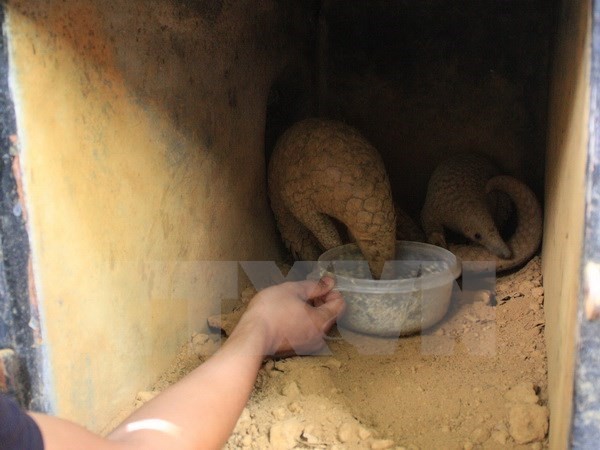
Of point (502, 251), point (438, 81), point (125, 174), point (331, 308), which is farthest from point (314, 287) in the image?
point (438, 81)

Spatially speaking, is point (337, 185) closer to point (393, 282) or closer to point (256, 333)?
point (393, 282)

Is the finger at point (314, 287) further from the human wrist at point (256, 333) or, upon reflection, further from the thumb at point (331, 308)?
the human wrist at point (256, 333)

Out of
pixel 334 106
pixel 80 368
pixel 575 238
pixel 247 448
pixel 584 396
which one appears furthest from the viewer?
pixel 334 106

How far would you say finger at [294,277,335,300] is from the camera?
1765 mm

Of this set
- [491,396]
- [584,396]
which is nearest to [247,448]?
[491,396]

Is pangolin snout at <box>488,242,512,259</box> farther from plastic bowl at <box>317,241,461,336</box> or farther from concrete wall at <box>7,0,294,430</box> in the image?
concrete wall at <box>7,0,294,430</box>

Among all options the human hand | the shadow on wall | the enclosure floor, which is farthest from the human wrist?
the shadow on wall

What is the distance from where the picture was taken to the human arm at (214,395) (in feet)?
3.01

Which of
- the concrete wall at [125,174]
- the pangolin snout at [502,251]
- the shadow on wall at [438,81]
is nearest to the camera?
the concrete wall at [125,174]

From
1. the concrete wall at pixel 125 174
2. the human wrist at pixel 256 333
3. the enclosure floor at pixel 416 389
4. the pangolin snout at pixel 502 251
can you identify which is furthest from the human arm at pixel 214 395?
the pangolin snout at pixel 502 251

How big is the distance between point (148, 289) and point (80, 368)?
32 centimetres

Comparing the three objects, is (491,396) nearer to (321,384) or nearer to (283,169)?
(321,384)

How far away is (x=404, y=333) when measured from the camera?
1.87m

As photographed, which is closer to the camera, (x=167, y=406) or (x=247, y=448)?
(x=167, y=406)
